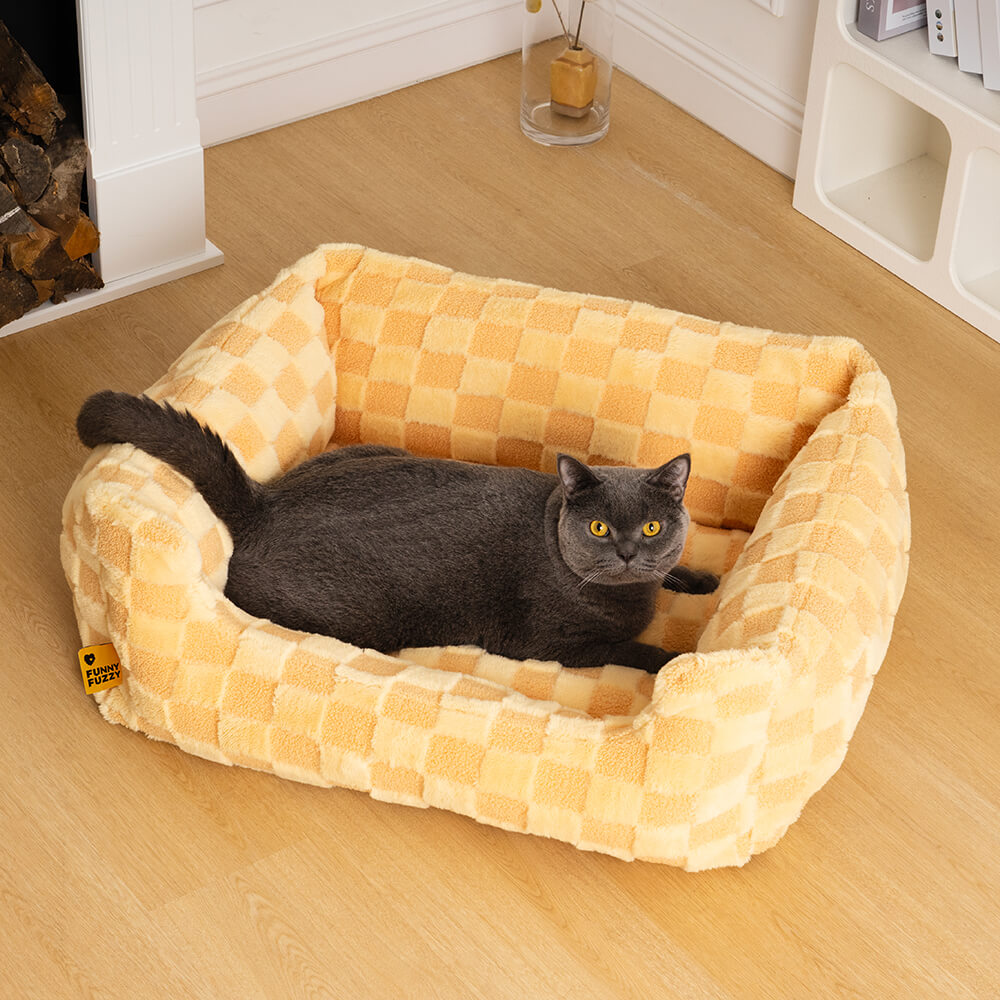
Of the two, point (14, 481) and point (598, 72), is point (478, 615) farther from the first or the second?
point (598, 72)

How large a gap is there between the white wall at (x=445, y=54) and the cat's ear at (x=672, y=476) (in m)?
1.38

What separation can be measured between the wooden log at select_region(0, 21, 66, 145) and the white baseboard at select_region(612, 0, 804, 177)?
1.40 m

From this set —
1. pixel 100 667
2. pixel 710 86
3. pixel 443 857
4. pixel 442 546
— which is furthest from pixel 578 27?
pixel 443 857

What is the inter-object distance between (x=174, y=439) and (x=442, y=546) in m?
0.37

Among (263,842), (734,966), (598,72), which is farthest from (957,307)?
(263,842)

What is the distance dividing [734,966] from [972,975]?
0.90 ft

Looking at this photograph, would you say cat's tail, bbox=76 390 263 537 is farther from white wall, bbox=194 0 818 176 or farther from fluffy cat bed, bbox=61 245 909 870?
white wall, bbox=194 0 818 176

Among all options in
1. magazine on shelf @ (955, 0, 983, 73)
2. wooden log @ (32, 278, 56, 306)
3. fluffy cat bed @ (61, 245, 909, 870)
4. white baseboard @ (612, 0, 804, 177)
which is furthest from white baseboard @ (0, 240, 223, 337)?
magazine on shelf @ (955, 0, 983, 73)

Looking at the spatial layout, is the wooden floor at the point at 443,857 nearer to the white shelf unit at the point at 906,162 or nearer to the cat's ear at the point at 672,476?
the white shelf unit at the point at 906,162

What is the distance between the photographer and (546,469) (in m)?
2.14

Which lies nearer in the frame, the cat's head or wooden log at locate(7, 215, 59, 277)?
the cat's head

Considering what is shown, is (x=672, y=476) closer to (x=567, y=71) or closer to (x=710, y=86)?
(x=567, y=71)

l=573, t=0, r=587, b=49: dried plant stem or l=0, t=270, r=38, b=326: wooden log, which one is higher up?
l=573, t=0, r=587, b=49: dried plant stem

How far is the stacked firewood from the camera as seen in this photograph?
2266mm
